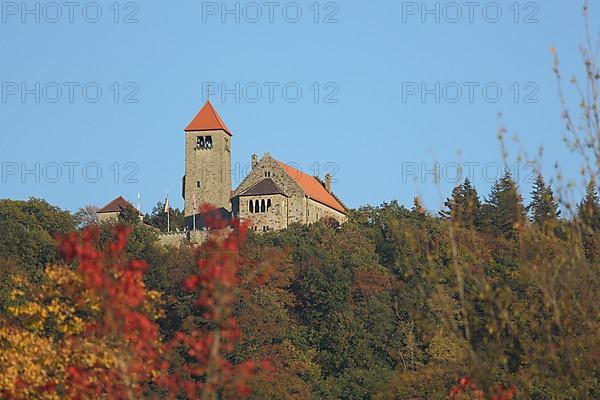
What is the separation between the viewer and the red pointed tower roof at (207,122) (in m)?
88.4

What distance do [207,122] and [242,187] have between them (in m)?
6.79

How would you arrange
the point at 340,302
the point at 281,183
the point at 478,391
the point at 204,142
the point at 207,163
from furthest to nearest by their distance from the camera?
the point at 204,142
the point at 207,163
the point at 281,183
the point at 340,302
the point at 478,391

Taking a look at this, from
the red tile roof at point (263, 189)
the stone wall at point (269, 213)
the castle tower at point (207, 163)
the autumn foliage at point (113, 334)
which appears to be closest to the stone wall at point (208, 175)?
the castle tower at point (207, 163)

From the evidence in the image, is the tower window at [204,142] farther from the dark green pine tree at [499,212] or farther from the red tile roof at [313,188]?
the dark green pine tree at [499,212]

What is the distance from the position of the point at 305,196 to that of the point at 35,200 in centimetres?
2006

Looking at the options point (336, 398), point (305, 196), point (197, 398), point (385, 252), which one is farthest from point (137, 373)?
point (305, 196)

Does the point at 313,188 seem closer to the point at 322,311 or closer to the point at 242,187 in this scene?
the point at 242,187

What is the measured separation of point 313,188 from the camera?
90.3m

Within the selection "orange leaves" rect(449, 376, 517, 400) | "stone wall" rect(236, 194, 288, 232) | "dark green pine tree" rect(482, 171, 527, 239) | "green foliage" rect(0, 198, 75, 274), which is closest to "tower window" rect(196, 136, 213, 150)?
"stone wall" rect(236, 194, 288, 232)

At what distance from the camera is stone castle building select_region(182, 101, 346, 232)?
273 ft

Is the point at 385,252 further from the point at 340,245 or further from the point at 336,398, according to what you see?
the point at 336,398

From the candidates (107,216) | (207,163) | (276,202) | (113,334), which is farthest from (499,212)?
(113,334)

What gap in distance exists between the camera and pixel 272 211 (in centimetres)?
8319

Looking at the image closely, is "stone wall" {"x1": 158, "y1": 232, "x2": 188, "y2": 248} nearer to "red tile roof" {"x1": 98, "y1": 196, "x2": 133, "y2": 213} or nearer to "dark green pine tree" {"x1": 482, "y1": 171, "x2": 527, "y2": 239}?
"red tile roof" {"x1": 98, "y1": 196, "x2": 133, "y2": 213}
